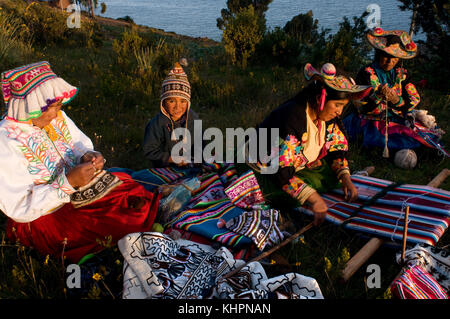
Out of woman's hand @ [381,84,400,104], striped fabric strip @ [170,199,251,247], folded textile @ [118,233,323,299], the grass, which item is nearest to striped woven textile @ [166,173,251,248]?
striped fabric strip @ [170,199,251,247]

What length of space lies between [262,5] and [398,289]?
29.7 meters

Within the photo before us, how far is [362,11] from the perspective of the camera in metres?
9.16

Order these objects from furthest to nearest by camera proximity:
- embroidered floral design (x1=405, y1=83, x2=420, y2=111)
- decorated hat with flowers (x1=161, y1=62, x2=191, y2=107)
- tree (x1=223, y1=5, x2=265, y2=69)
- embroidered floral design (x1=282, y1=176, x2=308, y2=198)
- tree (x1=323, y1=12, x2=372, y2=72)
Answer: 1. tree (x1=223, y1=5, x2=265, y2=69)
2. tree (x1=323, y1=12, x2=372, y2=72)
3. embroidered floral design (x1=405, y1=83, x2=420, y2=111)
4. decorated hat with flowers (x1=161, y1=62, x2=191, y2=107)
5. embroidered floral design (x1=282, y1=176, x2=308, y2=198)

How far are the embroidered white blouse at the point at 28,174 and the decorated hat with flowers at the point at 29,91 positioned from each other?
131 millimetres

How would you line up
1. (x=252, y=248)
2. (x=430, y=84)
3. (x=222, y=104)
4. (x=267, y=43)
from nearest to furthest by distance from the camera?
(x=252, y=248)
(x=222, y=104)
(x=430, y=84)
(x=267, y=43)

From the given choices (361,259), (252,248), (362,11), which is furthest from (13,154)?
(362,11)

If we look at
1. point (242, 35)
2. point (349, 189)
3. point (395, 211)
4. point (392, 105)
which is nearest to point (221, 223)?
point (349, 189)

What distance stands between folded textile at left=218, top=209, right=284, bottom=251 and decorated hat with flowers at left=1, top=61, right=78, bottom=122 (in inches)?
69.8

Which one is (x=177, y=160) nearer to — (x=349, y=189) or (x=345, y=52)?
(x=349, y=189)

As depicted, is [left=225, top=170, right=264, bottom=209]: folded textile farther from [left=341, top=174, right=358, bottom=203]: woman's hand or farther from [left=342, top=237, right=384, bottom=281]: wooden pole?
[left=342, top=237, right=384, bottom=281]: wooden pole

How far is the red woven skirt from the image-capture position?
2539mm

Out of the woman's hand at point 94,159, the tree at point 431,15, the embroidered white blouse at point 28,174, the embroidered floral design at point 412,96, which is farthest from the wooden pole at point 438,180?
the tree at point 431,15

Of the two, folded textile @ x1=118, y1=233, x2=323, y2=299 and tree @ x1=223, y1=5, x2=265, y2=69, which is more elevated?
tree @ x1=223, y1=5, x2=265, y2=69
